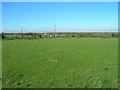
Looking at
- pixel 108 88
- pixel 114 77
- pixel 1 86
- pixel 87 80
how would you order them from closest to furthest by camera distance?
pixel 108 88, pixel 1 86, pixel 87 80, pixel 114 77

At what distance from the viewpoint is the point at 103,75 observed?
40.2ft

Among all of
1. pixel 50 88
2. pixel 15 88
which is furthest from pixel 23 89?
pixel 50 88

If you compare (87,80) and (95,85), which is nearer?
(95,85)

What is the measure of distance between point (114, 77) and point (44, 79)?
3.46 metres

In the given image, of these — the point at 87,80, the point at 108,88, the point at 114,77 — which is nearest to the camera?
the point at 108,88

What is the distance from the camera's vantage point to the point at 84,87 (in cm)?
955

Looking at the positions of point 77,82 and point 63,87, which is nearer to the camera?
point 63,87

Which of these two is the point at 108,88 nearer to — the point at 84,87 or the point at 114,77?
the point at 84,87

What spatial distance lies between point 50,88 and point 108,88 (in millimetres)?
2314

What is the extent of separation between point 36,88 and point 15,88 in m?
0.85

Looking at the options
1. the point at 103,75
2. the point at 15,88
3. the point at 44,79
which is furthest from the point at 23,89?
the point at 103,75

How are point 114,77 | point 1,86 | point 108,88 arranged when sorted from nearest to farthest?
point 108,88 < point 1,86 < point 114,77

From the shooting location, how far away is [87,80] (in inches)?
427

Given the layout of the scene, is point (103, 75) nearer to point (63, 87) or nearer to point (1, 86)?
point (63, 87)
